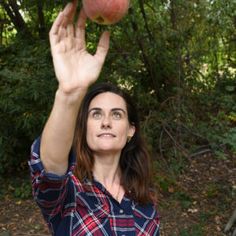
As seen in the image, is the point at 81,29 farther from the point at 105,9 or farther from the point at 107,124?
the point at 107,124

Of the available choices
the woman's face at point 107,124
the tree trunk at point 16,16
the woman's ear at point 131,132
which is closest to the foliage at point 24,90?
the tree trunk at point 16,16

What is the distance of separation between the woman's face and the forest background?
2246 millimetres

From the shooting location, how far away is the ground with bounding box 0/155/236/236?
4375mm

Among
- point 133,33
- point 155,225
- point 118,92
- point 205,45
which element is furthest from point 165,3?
point 155,225

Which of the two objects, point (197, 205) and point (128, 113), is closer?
point (128, 113)

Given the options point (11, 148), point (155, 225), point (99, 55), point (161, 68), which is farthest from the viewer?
point (161, 68)

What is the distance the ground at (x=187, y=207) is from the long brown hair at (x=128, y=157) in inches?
89.5

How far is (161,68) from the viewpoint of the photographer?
5473 mm

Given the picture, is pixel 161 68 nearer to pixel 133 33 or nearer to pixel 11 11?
pixel 133 33

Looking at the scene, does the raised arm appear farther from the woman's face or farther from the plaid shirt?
the woman's face

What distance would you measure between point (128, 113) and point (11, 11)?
11.4 ft

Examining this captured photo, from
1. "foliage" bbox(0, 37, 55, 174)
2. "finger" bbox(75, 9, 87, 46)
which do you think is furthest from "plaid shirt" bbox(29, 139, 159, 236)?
"foliage" bbox(0, 37, 55, 174)

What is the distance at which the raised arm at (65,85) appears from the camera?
1381 millimetres

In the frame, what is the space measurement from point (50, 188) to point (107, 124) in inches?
18.9
